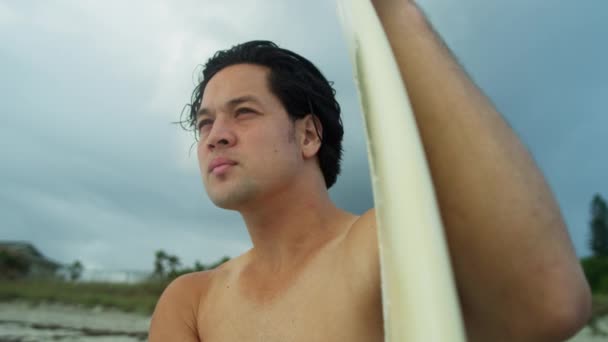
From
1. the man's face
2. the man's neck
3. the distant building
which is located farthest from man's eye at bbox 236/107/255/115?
the distant building

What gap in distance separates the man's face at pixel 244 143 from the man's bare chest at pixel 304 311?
15 cm

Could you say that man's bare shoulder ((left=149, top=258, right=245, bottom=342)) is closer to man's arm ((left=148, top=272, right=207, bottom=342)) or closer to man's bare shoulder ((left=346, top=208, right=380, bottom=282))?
man's arm ((left=148, top=272, right=207, bottom=342))

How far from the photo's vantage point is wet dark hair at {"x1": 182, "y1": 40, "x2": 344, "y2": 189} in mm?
880

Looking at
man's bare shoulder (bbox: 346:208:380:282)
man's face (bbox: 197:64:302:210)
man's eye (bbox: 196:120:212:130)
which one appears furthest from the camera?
man's eye (bbox: 196:120:212:130)

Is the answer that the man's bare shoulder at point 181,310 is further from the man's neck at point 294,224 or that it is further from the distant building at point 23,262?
the distant building at point 23,262

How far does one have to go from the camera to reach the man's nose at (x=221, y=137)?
30.7 inches

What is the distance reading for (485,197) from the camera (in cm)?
38

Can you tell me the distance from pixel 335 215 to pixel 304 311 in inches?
7.4

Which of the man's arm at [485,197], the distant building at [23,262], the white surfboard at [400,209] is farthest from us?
the distant building at [23,262]

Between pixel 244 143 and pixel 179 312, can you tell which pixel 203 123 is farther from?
pixel 179 312

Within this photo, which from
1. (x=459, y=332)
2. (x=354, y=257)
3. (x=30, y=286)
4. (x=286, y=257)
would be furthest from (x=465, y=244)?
(x=30, y=286)

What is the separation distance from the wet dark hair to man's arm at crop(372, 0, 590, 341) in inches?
19.2

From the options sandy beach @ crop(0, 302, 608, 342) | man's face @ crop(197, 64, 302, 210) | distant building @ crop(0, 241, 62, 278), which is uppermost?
distant building @ crop(0, 241, 62, 278)

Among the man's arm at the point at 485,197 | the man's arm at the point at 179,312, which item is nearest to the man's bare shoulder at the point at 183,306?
the man's arm at the point at 179,312
